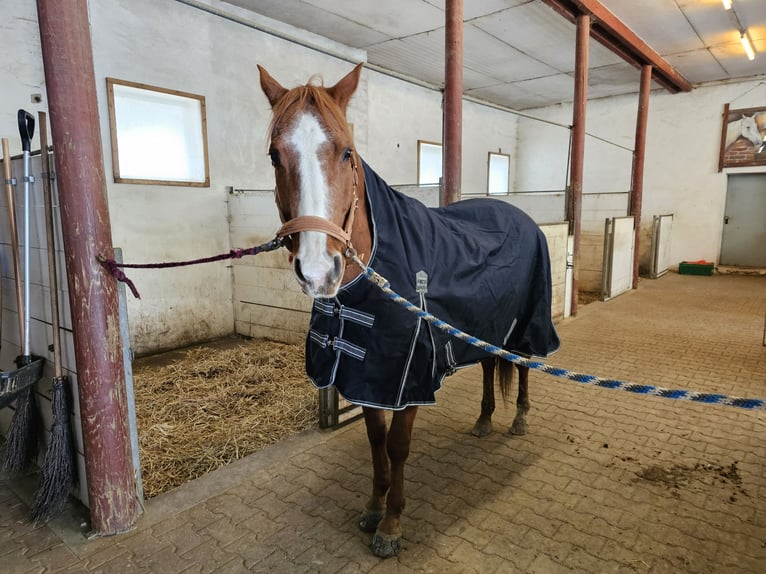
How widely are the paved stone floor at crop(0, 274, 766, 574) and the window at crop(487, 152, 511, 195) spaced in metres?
7.36

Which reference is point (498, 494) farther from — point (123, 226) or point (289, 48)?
point (289, 48)

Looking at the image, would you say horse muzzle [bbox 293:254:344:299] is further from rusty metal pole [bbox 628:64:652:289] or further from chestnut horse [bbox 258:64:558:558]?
rusty metal pole [bbox 628:64:652:289]

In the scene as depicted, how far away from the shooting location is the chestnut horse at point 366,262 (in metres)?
1.15

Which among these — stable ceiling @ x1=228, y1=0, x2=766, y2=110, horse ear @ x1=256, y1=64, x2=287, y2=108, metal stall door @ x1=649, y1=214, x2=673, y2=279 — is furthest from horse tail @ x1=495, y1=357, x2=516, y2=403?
metal stall door @ x1=649, y1=214, x2=673, y2=279

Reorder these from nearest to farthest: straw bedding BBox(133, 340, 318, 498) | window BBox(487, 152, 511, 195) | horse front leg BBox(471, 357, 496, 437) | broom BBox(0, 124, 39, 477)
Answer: broom BBox(0, 124, 39, 477) → straw bedding BBox(133, 340, 318, 498) → horse front leg BBox(471, 357, 496, 437) → window BBox(487, 152, 511, 195)

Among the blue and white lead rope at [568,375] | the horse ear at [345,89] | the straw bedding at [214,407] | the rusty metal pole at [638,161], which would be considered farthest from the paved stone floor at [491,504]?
the rusty metal pole at [638,161]

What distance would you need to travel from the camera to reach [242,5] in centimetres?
470

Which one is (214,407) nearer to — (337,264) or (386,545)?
(386,545)

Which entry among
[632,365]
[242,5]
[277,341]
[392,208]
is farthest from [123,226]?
[632,365]

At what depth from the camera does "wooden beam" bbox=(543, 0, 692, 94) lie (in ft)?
15.7

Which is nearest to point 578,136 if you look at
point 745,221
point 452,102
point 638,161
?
point 452,102

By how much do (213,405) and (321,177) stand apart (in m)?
2.26

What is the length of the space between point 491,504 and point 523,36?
5.96 metres

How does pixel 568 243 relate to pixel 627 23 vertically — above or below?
below
